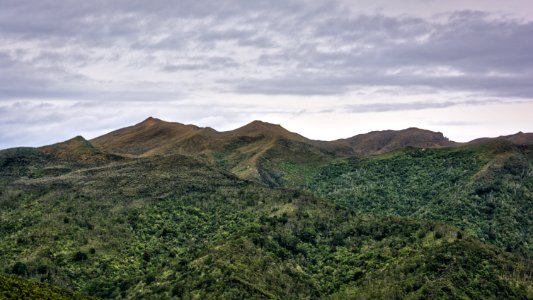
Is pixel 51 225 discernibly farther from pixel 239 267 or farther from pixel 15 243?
pixel 239 267

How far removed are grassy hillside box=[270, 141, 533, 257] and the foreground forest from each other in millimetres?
416

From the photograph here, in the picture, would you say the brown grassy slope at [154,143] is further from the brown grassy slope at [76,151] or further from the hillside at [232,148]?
the brown grassy slope at [76,151]

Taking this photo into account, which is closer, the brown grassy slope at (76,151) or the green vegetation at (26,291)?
the green vegetation at (26,291)

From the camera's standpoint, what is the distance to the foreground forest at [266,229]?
211ft

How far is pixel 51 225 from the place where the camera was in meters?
→ 81.8

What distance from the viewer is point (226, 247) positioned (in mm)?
72625

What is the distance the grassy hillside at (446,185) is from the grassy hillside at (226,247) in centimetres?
2001

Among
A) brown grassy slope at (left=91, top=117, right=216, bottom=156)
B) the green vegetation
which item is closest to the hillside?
brown grassy slope at (left=91, top=117, right=216, bottom=156)

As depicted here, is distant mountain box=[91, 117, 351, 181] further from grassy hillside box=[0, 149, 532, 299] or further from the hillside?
grassy hillside box=[0, 149, 532, 299]

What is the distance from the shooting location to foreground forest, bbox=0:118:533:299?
64.3m

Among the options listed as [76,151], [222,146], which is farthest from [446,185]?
[76,151]

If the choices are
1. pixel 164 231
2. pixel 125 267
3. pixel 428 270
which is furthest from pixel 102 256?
pixel 428 270

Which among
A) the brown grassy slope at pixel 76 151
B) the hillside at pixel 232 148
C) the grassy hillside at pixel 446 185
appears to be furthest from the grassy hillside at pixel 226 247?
the hillside at pixel 232 148

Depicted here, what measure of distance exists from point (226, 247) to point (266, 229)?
29.1 ft
